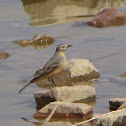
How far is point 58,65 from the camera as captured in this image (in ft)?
24.7

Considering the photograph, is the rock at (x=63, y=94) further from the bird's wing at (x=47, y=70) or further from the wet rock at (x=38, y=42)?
the wet rock at (x=38, y=42)

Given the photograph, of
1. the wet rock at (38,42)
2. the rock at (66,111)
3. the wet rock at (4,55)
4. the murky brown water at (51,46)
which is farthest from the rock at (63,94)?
the wet rock at (38,42)

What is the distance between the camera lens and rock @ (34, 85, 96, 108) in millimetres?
6895

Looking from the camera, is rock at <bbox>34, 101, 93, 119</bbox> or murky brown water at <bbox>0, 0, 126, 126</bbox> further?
murky brown water at <bbox>0, 0, 126, 126</bbox>

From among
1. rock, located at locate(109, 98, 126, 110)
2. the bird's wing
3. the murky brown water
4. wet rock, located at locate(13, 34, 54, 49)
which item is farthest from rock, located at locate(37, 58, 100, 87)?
wet rock, located at locate(13, 34, 54, 49)

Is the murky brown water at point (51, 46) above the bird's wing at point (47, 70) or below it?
below

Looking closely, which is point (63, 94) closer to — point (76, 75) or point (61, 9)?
point (76, 75)

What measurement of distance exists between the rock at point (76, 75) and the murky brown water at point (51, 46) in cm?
21

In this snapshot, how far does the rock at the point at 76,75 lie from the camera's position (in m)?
8.22

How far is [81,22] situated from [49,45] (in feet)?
5.94

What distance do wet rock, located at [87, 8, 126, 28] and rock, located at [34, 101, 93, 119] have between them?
5767mm

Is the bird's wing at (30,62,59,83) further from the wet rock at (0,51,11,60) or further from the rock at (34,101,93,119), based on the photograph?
the wet rock at (0,51,11,60)

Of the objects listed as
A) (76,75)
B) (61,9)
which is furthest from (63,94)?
(61,9)

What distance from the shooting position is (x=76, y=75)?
828 cm
